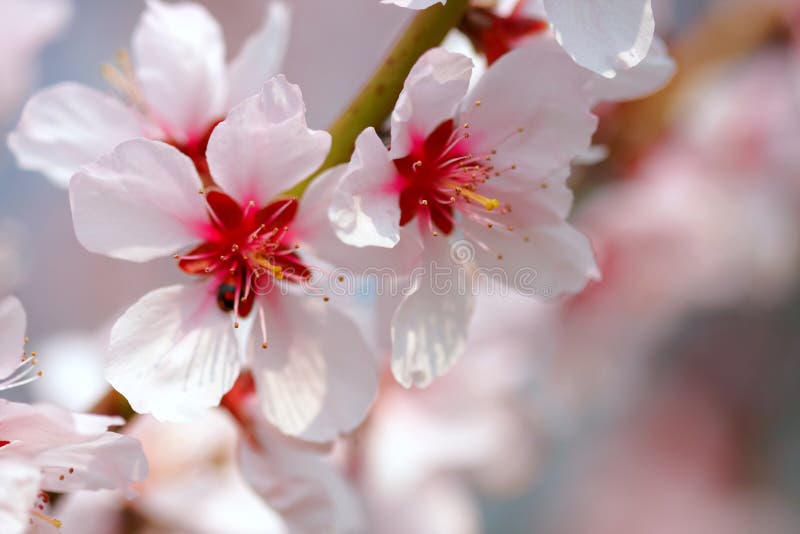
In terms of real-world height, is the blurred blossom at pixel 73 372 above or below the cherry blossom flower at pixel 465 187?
below

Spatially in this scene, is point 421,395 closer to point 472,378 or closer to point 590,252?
point 472,378

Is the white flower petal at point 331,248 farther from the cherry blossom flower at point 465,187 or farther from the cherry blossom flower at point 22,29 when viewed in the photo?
the cherry blossom flower at point 22,29

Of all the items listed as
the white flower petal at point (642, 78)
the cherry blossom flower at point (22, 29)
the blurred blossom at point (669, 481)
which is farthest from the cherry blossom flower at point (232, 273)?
the blurred blossom at point (669, 481)

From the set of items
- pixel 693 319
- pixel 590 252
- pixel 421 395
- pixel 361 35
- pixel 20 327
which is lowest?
pixel 693 319

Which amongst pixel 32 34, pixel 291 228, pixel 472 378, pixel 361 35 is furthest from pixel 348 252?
pixel 361 35

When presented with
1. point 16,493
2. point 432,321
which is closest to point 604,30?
point 432,321

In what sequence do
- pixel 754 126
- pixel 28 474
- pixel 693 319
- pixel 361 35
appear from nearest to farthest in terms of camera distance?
pixel 28 474 < pixel 754 126 < pixel 361 35 < pixel 693 319

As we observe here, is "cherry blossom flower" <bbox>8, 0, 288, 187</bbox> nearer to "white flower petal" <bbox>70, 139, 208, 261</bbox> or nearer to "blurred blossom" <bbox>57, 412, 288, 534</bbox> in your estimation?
"white flower petal" <bbox>70, 139, 208, 261</bbox>
